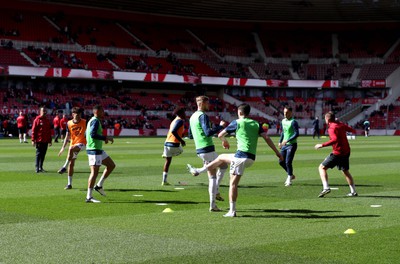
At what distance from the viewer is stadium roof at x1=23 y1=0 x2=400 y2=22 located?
71.1 metres

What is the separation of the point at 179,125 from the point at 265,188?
274cm

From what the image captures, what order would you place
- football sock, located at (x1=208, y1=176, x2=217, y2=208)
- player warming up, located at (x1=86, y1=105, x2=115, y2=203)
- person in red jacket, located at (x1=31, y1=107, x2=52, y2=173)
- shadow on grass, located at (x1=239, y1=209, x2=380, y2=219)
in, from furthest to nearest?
person in red jacket, located at (x1=31, y1=107, x2=52, y2=173) → player warming up, located at (x1=86, y1=105, x2=115, y2=203) → football sock, located at (x1=208, y1=176, x2=217, y2=208) → shadow on grass, located at (x1=239, y1=209, x2=380, y2=219)

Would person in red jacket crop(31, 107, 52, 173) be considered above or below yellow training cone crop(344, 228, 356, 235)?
above

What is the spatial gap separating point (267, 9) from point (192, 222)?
66.7 meters

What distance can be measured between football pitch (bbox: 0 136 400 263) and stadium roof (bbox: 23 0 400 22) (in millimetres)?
54107

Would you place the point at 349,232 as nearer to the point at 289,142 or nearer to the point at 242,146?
the point at 242,146

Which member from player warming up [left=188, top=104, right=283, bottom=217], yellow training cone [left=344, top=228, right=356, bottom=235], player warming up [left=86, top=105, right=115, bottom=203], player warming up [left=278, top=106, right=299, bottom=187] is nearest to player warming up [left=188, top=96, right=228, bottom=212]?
player warming up [left=188, top=104, right=283, bottom=217]

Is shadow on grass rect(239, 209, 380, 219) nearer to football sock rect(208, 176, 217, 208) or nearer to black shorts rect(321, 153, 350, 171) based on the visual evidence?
football sock rect(208, 176, 217, 208)

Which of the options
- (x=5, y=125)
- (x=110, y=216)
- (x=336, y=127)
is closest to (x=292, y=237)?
(x=110, y=216)

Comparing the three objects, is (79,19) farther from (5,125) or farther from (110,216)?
(110,216)

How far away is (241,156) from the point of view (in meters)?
11.6

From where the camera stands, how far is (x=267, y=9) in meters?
75.3

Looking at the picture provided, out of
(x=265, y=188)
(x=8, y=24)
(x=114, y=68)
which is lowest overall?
(x=265, y=188)

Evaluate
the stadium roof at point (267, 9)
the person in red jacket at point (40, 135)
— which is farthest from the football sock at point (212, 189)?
the stadium roof at point (267, 9)
